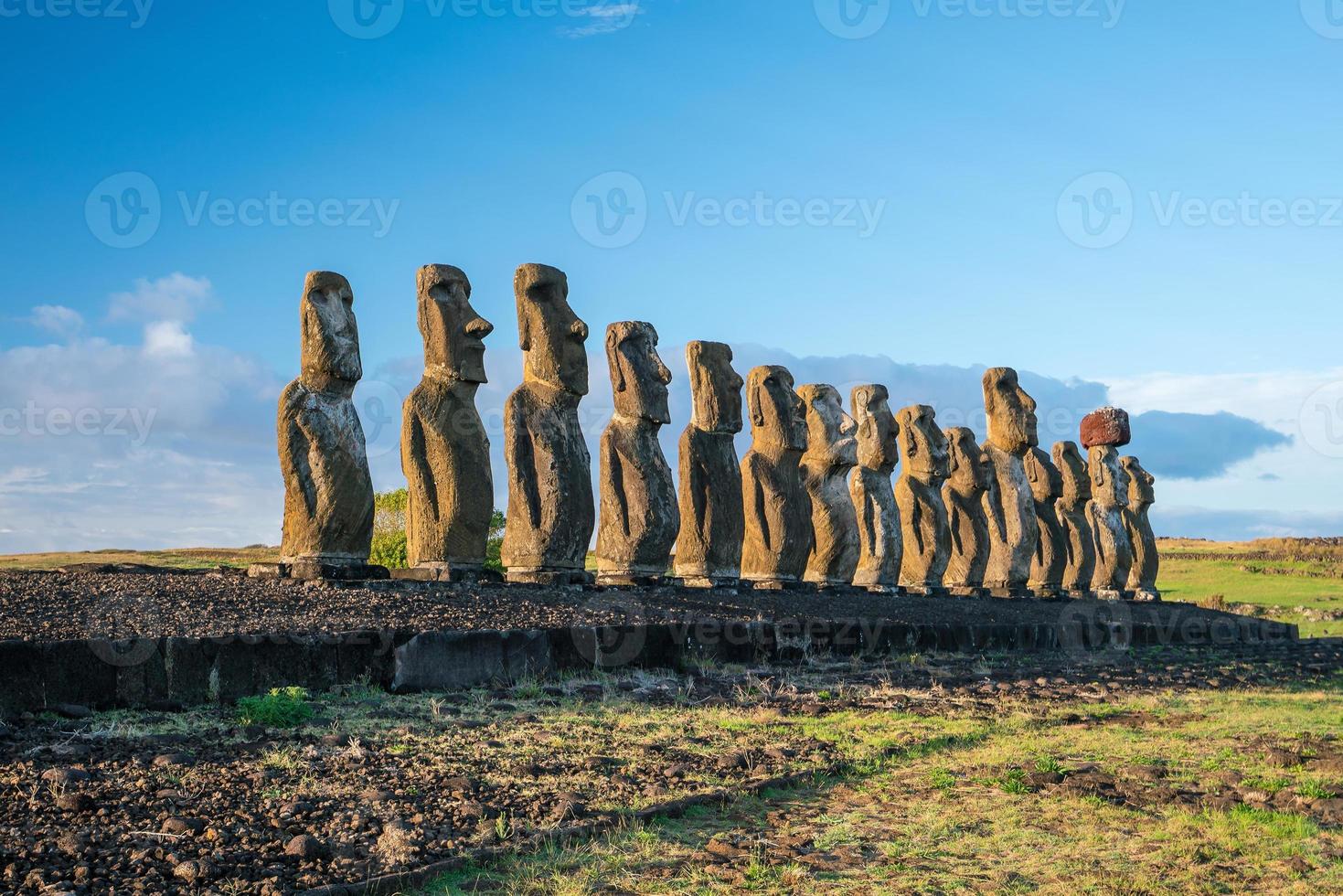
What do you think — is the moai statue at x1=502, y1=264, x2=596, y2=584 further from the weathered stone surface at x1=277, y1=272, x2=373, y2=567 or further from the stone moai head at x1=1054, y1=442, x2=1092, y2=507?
the stone moai head at x1=1054, y1=442, x2=1092, y2=507

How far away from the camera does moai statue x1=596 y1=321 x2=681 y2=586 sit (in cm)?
1320

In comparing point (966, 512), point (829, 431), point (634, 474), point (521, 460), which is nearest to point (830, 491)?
point (829, 431)

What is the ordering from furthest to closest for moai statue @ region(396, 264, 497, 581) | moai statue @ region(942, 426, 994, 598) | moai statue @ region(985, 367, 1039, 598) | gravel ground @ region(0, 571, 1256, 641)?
moai statue @ region(985, 367, 1039, 598) → moai statue @ region(942, 426, 994, 598) → moai statue @ region(396, 264, 497, 581) → gravel ground @ region(0, 571, 1256, 641)

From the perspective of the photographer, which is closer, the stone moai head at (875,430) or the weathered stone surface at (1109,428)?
the stone moai head at (875,430)

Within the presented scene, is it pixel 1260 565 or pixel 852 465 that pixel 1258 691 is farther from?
pixel 1260 565

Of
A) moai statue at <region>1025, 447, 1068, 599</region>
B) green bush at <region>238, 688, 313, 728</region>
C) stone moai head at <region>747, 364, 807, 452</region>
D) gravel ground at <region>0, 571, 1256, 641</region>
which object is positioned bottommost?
green bush at <region>238, 688, 313, 728</region>

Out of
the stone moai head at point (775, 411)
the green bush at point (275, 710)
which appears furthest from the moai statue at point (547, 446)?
the green bush at point (275, 710)

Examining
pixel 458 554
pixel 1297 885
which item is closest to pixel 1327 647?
pixel 458 554

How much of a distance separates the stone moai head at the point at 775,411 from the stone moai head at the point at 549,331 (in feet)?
13.1

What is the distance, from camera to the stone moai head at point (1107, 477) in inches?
980

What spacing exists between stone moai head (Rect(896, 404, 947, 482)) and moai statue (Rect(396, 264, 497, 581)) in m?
9.55

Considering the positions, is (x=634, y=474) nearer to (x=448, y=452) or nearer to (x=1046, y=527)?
(x=448, y=452)

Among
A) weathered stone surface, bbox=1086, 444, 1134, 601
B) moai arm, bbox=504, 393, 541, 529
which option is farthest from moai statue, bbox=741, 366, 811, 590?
weathered stone surface, bbox=1086, 444, 1134, 601

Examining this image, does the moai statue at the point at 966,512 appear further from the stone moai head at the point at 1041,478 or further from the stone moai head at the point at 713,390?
the stone moai head at the point at 713,390
